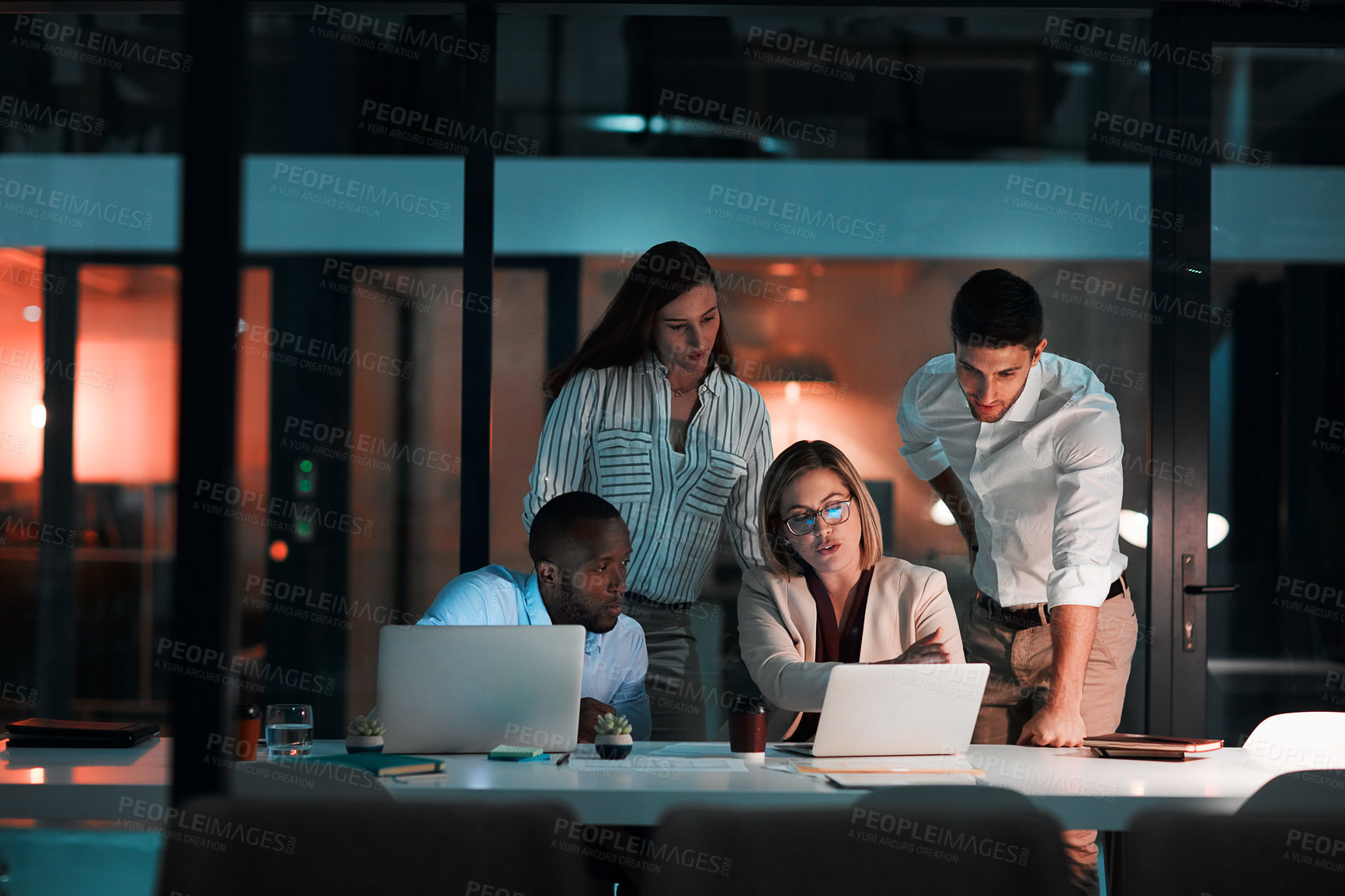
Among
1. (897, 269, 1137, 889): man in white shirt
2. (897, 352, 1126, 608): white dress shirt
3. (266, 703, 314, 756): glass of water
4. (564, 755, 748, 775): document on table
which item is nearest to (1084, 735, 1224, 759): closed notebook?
(564, 755, 748, 775): document on table

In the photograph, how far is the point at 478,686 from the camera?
2590mm

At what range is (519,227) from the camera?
4.21 m

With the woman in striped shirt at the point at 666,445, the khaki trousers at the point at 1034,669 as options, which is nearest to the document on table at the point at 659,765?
the woman in striped shirt at the point at 666,445

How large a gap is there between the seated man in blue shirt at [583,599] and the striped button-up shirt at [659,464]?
0.55 metres

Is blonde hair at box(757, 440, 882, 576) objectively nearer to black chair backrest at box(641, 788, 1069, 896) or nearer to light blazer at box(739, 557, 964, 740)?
light blazer at box(739, 557, 964, 740)

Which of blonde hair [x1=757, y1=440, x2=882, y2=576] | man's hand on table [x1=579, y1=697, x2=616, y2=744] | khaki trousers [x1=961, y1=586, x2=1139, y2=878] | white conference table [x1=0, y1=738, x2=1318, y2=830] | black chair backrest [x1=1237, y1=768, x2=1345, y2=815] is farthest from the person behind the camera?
khaki trousers [x1=961, y1=586, x2=1139, y2=878]

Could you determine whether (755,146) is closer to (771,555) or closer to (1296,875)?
(771,555)

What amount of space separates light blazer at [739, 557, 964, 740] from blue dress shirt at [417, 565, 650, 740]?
378 millimetres

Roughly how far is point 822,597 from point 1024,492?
0.96 meters

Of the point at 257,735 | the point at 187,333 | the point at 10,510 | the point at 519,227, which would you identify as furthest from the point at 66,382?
the point at 187,333

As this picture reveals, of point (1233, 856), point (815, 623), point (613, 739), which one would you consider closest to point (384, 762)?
point (613, 739)

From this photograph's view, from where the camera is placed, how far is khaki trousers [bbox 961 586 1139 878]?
3967 millimetres

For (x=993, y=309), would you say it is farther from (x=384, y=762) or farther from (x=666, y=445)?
(x=384, y=762)

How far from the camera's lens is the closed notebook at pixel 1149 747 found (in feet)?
8.82
